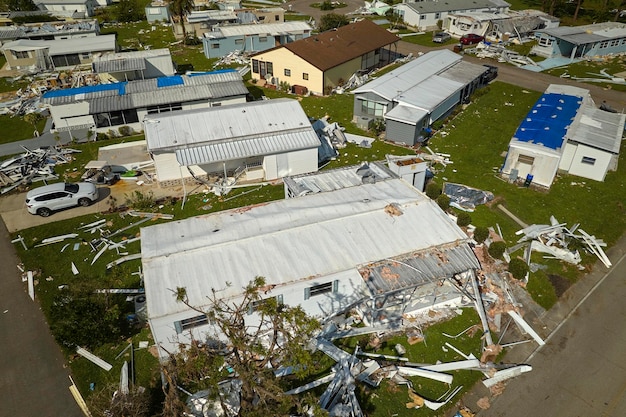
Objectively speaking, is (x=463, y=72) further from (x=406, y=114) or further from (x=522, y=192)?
(x=522, y=192)

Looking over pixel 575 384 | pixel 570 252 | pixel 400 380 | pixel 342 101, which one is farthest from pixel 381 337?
pixel 342 101

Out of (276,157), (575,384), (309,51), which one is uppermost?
(309,51)

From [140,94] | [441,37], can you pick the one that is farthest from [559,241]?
[441,37]

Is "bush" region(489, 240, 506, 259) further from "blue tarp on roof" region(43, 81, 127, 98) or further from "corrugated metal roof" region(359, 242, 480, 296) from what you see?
"blue tarp on roof" region(43, 81, 127, 98)

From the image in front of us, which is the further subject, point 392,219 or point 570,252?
point 570,252

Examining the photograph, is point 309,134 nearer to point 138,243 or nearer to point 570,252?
point 138,243

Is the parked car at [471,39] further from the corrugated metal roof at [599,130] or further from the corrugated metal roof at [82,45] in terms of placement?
the corrugated metal roof at [82,45]
